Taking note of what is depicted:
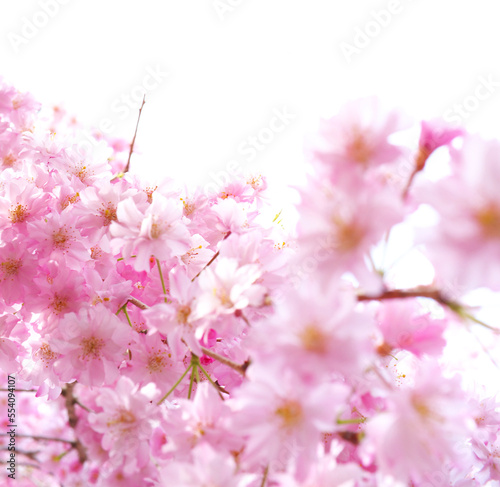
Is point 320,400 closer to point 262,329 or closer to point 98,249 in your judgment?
point 262,329

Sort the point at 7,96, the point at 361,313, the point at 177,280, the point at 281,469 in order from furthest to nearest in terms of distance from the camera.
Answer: the point at 7,96, the point at 177,280, the point at 281,469, the point at 361,313

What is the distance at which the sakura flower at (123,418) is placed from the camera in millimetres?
1156

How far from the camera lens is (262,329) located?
75 centimetres

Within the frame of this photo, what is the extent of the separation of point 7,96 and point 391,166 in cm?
230

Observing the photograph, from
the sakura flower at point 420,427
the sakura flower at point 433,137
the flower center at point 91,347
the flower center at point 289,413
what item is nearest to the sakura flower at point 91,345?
the flower center at point 91,347

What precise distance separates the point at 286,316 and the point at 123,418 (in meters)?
0.66

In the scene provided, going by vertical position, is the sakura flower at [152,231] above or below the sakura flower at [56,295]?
above

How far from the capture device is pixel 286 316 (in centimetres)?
74

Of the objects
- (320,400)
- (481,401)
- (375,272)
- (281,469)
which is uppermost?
(375,272)

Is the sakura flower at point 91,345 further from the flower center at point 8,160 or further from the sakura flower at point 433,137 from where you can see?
the flower center at point 8,160

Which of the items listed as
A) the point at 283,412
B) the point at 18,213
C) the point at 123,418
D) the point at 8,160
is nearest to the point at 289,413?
the point at 283,412

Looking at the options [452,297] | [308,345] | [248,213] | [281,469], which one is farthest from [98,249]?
[452,297]

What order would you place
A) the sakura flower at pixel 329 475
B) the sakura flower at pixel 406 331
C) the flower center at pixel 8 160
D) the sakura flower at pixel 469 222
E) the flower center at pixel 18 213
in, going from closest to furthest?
the sakura flower at pixel 469 222 < the sakura flower at pixel 329 475 < the sakura flower at pixel 406 331 < the flower center at pixel 18 213 < the flower center at pixel 8 160

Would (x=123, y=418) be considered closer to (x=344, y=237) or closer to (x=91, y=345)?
(x=91, y=345)
